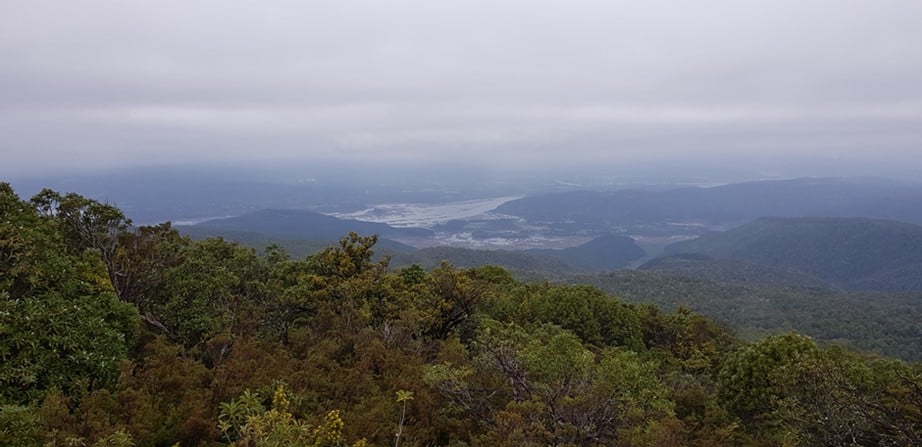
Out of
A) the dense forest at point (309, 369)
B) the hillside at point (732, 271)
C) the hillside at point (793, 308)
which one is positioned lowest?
the hillside at point (732, 271)

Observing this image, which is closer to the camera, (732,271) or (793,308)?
(793,308)

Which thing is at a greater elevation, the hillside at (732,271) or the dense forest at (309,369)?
the dense forest at (309,369)

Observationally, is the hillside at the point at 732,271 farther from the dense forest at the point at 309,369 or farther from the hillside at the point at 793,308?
the dense forest at the point at 309,369

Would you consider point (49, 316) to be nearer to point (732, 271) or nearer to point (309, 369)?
point (309, 369)

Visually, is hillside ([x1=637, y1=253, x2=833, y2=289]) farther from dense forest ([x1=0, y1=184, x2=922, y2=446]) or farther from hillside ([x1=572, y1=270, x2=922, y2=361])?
dense forest ([x1=0, y1=184, x2=922, y2=446])

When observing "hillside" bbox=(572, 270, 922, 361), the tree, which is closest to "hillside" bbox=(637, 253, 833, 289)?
"hillside" bbox=(572, 270, 922, 361)

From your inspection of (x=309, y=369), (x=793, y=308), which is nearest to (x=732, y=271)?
(x=793, y=308)

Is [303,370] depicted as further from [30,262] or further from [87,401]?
[30,262]

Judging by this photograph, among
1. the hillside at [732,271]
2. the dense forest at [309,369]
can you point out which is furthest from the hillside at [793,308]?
the dense forest at [309,369]

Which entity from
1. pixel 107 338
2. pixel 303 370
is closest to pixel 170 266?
pixel 107 338
